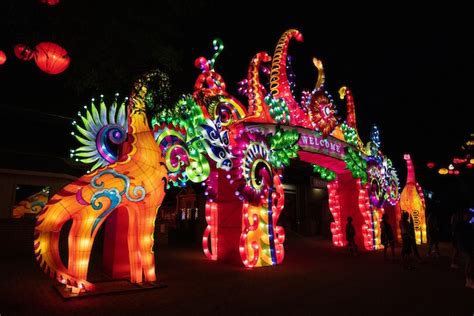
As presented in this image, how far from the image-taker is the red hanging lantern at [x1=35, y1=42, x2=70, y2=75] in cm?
421

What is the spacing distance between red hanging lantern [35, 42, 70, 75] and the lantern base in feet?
10.7

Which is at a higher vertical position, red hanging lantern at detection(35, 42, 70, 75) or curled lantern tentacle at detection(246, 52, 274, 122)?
curled lantern tentacle at detection(246, 52, 274, 122)

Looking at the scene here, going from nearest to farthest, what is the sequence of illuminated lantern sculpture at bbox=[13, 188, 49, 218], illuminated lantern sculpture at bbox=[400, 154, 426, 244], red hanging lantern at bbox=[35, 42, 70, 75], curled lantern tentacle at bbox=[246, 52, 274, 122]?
red hanging lantern at bbox=[35, 42, 70, 75] → curled lantern tentacle at bbox=[246, 52, 274, 122] → illuminated lantern sculpture at bbox=[13, 188, 49, 218] → illuminated lantern sculpture at bbox=[400, 154, 426, 244]

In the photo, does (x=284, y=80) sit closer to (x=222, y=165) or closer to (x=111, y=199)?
(x=222, y=165)

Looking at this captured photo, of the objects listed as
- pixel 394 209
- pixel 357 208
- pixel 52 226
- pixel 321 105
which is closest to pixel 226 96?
pixel 321 105

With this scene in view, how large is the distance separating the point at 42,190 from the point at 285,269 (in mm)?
10905

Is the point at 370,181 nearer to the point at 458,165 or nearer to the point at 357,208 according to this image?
the point at 357,208

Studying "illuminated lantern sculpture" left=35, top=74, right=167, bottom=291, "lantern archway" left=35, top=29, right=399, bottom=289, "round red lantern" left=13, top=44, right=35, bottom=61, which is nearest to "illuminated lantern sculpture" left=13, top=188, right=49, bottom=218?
"lantern archway" left=35, top=29, right=399, bottom=289

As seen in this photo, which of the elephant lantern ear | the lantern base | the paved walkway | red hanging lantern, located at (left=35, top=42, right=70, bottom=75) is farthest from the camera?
the elephant lantern ear

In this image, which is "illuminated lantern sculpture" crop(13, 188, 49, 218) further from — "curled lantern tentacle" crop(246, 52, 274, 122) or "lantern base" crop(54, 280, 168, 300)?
"curled lantern tentacle" crop(246, 52, 274, 122)

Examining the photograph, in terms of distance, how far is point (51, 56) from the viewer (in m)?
4.25

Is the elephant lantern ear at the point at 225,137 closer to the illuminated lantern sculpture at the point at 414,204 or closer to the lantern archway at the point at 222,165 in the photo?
the lantern archway at the point at 222,165

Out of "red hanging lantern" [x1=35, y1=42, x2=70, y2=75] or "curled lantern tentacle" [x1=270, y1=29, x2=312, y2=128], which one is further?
"curled lantern tentacle" [x1=270, y1=29, x2=312, y2=128]

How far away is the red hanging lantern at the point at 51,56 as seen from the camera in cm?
421
